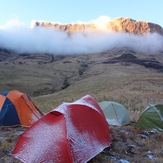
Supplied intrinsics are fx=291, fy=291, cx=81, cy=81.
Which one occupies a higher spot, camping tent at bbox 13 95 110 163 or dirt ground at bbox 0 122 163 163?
camping tent at bbox 13 95 110 163

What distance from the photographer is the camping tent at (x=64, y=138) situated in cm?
809

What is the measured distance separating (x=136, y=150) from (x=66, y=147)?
318cm

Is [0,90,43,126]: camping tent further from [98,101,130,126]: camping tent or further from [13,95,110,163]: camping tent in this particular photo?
[13,95,110,163]: camping tent

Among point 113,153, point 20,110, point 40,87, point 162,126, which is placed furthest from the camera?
point 40,87

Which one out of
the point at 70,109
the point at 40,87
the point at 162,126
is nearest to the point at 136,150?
the point at 70,109

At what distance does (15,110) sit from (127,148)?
258 inches

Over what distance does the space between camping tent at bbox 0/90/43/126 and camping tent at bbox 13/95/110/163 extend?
561 cm

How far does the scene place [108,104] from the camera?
17219mm

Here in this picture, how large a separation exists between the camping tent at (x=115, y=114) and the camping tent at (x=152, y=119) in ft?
7.51

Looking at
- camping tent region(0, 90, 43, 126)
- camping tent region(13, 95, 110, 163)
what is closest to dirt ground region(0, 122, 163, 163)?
camping tent region(13, 95, 110, 163)

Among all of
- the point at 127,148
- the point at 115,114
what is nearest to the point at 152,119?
the point at 115,114

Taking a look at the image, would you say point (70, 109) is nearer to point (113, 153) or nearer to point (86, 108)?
point (86, 108)

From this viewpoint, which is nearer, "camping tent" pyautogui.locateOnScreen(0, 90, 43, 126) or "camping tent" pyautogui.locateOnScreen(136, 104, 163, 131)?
"camping tent" pyautogui.locateOnScreen(136, 104, 163, 131)

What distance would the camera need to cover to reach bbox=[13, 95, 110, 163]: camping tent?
809 cm
